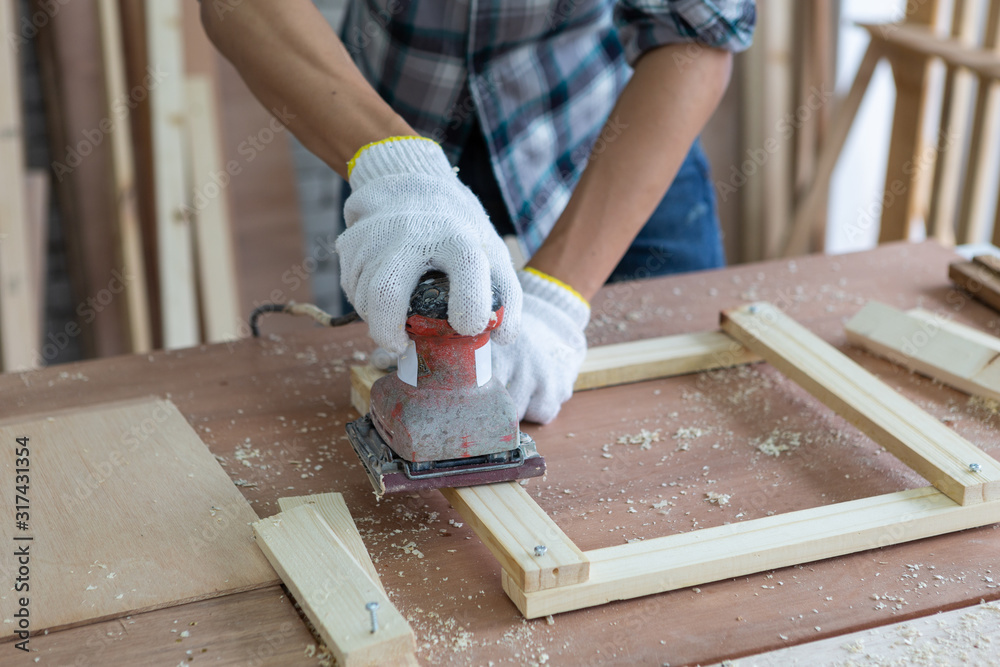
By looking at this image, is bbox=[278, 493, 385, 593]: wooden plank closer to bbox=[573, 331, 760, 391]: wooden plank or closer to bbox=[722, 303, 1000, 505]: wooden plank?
bbox=[573, 331, 760, 391]: wooden plank

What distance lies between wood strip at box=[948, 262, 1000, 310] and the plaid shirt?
0.62m

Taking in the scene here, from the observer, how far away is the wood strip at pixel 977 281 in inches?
64.6

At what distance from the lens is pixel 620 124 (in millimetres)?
1538

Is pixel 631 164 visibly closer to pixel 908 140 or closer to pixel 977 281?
pixel 977 281

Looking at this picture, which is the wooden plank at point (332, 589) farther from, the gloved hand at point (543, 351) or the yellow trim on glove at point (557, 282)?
the yellow trim on glove at point (557, 282)

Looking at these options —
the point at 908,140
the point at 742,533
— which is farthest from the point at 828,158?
the point at 742,533

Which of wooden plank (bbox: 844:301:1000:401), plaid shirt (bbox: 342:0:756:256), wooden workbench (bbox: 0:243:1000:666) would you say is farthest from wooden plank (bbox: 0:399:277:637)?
wooden plank (bbox: 844:301:1000:401)

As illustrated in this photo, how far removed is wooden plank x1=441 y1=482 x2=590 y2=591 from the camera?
91 centimetres

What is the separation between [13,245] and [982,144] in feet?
10.2

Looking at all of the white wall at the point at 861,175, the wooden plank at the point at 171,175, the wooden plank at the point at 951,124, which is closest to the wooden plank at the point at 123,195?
the wooden plank at the point at 171,175

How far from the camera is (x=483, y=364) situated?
43.4 inches

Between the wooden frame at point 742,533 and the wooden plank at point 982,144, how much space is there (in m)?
2.10

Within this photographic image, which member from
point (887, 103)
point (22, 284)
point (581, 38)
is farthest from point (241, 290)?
point (887, 103)

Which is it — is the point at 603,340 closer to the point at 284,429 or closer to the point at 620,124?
the point at 620,124
